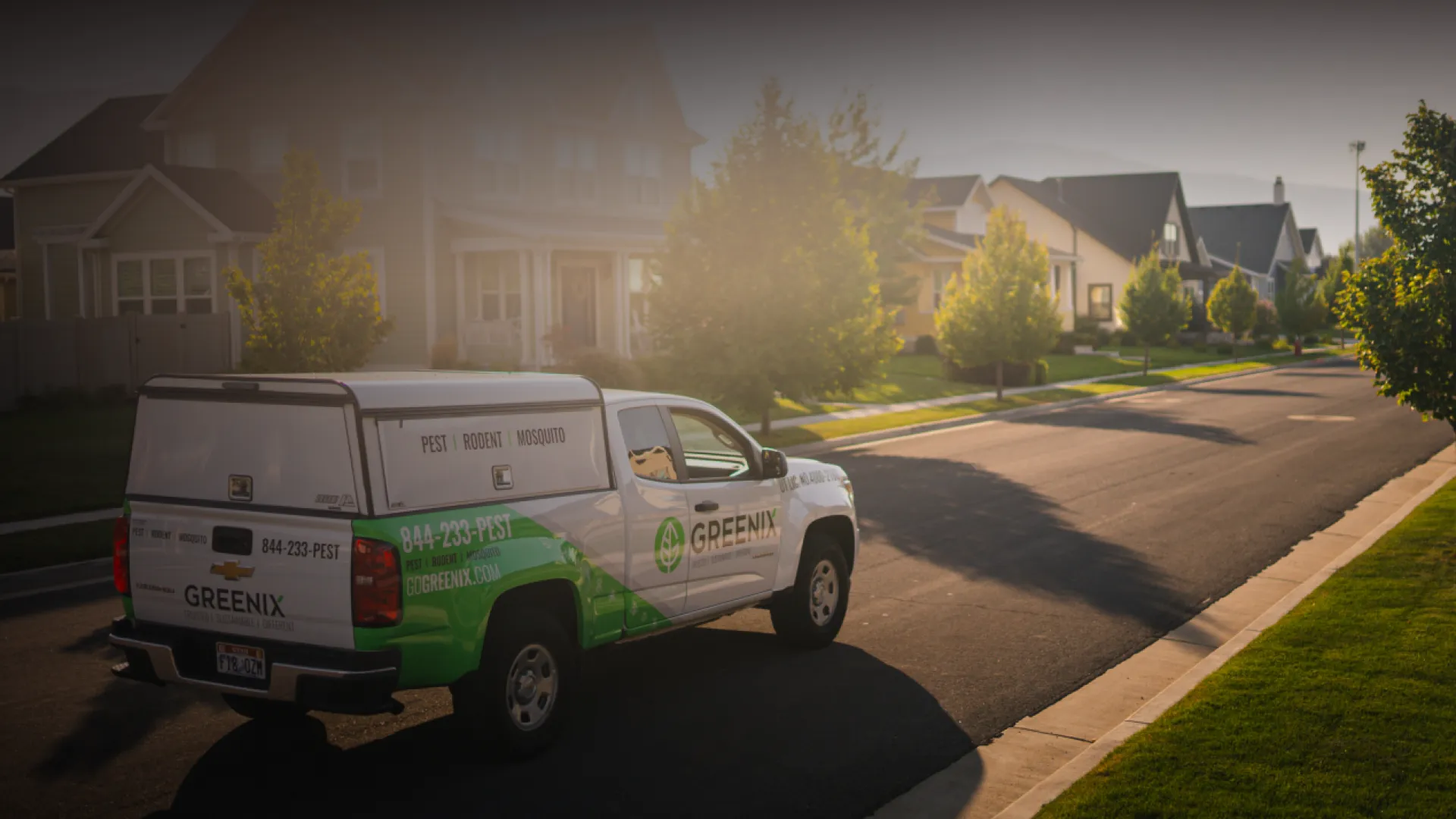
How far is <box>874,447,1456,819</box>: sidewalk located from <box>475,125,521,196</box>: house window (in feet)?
89.9

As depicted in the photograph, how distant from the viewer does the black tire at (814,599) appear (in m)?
9.18

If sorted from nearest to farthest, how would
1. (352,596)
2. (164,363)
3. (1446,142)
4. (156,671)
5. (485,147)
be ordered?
1. (352,596)
2. (156,671)
3. (1446,142)
4. (164,363)
5. (485,147)

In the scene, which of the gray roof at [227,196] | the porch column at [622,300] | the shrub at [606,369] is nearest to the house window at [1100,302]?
the porch column at [622,300]

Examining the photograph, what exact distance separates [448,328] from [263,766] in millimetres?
28230

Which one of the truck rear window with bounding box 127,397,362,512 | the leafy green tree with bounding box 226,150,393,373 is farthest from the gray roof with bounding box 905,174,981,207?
the truck rear window with bounding box 127,397,362,512

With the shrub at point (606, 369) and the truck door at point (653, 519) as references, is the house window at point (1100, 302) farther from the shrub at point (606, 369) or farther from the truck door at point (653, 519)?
the truck door at point (653, 519)

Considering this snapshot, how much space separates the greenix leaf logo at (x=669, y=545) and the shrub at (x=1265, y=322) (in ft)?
235

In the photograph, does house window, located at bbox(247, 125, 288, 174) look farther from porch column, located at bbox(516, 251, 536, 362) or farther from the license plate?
the license plate

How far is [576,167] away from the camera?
38875 millimetres

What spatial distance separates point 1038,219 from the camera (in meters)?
74.2

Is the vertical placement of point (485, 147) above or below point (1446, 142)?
above

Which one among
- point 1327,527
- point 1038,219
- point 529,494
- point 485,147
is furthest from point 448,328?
point 1038,219

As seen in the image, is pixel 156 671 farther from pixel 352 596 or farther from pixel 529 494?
pixel 529 494

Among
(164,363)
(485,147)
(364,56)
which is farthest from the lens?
(485,147)
